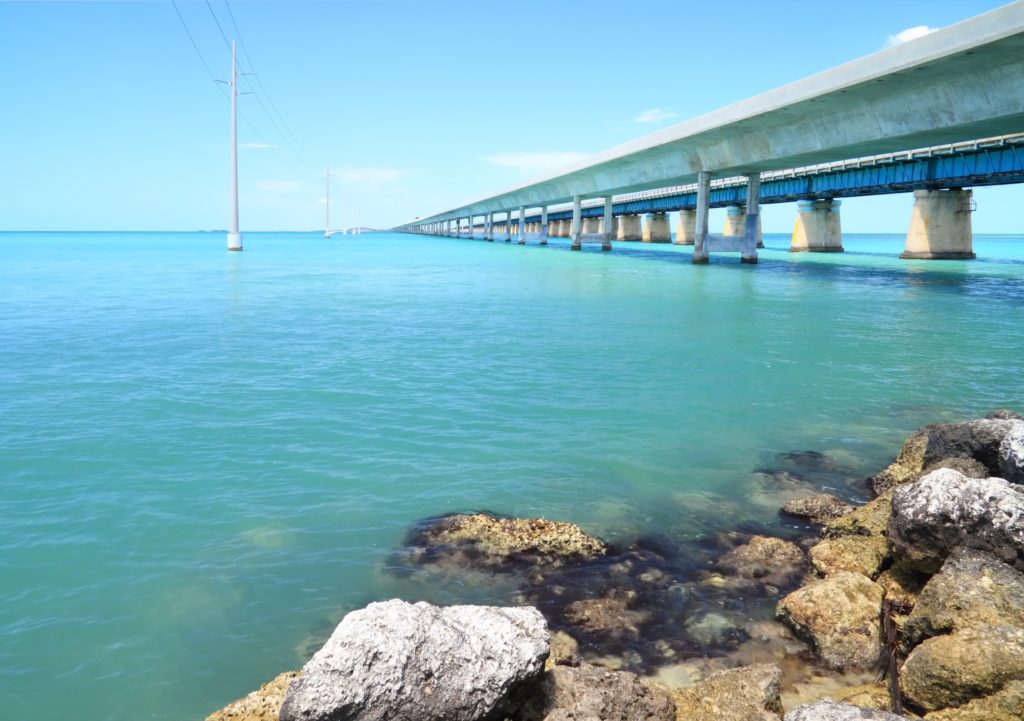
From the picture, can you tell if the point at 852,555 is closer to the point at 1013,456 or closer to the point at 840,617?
the point at 840,617

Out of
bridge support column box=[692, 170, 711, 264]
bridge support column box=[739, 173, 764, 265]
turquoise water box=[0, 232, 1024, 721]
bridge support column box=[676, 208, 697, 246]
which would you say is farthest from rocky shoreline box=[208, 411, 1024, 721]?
bridge support column box=[676, 208, 697, 246]

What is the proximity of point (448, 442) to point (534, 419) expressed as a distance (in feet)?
5.90

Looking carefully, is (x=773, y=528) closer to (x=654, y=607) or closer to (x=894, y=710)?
(x=654, y=607)

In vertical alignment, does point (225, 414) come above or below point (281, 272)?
below

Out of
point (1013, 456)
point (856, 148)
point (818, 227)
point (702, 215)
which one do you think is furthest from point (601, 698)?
point (818, 227)

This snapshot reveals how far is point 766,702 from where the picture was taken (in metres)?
4.26

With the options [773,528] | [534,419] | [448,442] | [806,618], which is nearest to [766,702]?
[806,618]

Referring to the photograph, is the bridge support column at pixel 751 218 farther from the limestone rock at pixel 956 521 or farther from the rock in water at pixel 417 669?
the rock in water at pixel 417 669

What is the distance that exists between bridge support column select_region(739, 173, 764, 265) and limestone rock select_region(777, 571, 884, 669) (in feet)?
157

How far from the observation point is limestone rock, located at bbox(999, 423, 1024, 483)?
275 inches

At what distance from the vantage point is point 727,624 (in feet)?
18.7

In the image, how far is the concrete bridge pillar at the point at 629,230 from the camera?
412 ft

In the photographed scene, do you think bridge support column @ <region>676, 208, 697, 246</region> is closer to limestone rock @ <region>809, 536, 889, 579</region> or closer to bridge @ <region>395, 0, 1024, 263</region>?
bridge @ <region>395, 0, 1024, 263</region>

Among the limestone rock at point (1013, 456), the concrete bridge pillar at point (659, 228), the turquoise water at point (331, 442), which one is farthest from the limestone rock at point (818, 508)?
the concrete bridge pillar at point (659, 228)
